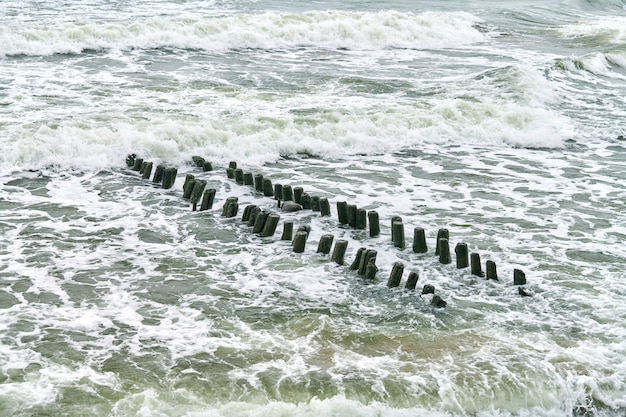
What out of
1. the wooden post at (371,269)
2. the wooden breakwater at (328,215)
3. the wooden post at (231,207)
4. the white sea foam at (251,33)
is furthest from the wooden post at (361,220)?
the white sea foam at (251,33)

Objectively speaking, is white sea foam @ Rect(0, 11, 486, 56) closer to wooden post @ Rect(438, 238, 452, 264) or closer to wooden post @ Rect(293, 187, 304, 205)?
wooden post @ Rect(293, 187, 304, 205)

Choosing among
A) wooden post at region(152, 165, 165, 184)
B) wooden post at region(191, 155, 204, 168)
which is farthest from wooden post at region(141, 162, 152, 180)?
wooden post at region(191, 155, 204, 168)

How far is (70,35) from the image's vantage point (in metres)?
25.7

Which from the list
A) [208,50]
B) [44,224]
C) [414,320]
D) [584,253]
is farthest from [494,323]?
[208,50]

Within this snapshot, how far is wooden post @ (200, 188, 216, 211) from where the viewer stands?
12.2m

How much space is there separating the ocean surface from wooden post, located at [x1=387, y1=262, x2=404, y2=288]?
10 cm

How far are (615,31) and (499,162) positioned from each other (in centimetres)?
2324

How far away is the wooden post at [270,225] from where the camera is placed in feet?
37.0

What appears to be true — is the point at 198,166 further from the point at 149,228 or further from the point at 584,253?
the point at 584,253

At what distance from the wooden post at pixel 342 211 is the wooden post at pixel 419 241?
4.67 feet

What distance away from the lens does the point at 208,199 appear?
12.3m

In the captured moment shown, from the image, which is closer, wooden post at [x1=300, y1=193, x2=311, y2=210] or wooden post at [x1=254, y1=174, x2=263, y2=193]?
A: wooden post at [x1=300, y1=193, x2=311, y2=210]

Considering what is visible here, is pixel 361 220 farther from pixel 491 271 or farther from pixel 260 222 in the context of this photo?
pixel 491 271

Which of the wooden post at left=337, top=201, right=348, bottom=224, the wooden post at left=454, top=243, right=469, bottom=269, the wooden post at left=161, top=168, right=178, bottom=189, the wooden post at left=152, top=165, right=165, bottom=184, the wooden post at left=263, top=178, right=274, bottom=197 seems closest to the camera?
the wooden post at left=454, top=243, right=469, bottom=269
